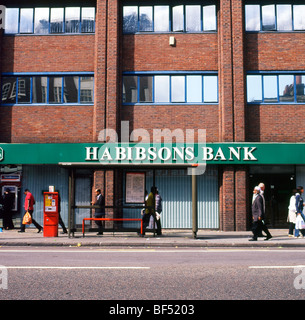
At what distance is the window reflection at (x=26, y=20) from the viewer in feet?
62.7

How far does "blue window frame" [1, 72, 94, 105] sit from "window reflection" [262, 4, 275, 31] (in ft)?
27.1

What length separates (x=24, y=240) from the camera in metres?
13.5

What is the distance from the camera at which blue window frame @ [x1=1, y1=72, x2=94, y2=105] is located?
18.7 metres

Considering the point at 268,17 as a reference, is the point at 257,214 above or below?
below

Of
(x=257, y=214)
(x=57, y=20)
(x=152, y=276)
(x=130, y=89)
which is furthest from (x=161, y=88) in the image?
(x=152, y=276)

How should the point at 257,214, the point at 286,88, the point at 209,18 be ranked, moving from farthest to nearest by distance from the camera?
the point at 209,18 < the point at 286,88 < the point at 257,214

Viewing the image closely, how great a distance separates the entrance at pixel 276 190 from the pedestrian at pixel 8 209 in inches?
411

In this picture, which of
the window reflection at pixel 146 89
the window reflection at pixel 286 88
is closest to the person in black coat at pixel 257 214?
the window reflection at pixel 286 88

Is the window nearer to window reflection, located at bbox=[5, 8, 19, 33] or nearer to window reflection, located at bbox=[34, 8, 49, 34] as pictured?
window reflection, located at bbox=[34, 8, 49, 34]

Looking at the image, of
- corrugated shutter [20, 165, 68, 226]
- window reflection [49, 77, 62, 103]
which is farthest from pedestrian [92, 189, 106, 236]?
window reflection [49, 77, 62, 103]

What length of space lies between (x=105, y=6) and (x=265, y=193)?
1104cm

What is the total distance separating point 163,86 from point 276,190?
6.87 metres

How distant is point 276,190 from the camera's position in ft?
59.9

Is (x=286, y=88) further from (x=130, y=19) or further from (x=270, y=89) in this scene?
(x=130, y=19)
